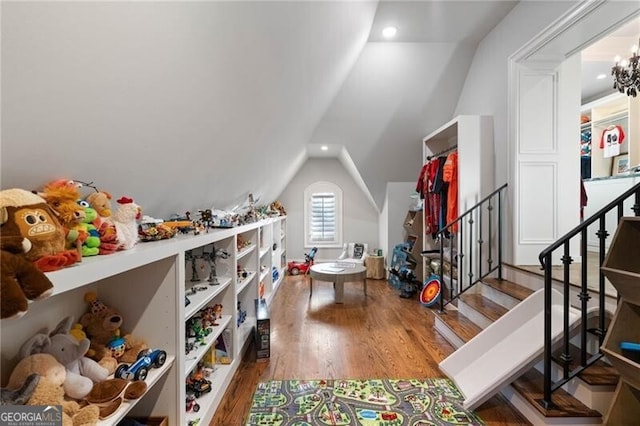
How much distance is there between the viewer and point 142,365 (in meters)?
1.20

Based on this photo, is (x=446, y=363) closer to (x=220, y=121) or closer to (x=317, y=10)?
(x=220, y=121)

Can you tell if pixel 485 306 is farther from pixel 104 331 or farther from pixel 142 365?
pixel 104 331

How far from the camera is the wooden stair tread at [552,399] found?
62.4 inches

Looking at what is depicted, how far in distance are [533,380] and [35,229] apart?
264cm

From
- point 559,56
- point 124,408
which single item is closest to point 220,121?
point 124,408

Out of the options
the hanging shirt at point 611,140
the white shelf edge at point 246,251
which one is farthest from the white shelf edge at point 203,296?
the hanging shirt at point 611,140

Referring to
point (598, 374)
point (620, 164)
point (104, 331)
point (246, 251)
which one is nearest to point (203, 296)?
point (104, 331)

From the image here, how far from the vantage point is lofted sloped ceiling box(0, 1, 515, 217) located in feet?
2.52

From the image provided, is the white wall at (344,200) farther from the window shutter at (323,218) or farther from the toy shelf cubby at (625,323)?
the toy shelf cubby at (625,323)

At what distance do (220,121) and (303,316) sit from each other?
8.44 feet

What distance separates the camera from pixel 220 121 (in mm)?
1718

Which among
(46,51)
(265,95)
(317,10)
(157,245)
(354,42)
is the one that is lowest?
(157,245)

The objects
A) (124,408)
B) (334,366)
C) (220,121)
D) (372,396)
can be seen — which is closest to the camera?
(124,408)

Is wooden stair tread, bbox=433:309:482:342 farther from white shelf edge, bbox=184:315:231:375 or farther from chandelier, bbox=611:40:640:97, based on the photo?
chandelier, bbox=611:40:640:97
